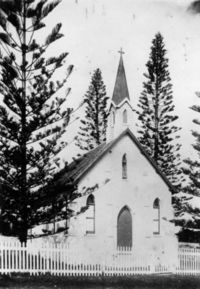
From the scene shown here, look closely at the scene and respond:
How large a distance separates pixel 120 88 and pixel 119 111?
150cm

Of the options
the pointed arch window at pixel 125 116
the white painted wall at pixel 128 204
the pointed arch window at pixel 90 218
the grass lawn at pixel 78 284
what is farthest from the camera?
the pointed arch window at pixel 125 116

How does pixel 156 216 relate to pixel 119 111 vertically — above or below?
below

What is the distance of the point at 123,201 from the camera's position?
2747 centimetres

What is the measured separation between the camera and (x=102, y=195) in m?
26.9

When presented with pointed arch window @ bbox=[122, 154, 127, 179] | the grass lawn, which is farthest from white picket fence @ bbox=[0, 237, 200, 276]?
pointed arch window @ bbox=[122, 154, 127, 179]

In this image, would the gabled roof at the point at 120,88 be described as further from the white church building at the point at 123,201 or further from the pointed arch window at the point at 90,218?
the pointed arch window at the point at 90,218

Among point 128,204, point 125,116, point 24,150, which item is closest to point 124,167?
point 128,204

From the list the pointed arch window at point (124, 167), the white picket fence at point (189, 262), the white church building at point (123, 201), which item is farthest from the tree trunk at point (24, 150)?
the white picket fence at point (189, 262)

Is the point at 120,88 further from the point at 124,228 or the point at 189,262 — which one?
the point at 189,262

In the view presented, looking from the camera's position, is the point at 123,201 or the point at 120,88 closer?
the point at 123,201

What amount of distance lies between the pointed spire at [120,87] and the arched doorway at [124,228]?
5774 millimetres

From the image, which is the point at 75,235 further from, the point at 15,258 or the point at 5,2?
the point at 5,2

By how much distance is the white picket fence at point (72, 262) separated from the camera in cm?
1898

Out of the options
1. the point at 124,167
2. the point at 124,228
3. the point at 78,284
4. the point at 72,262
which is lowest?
the point at 78,284
